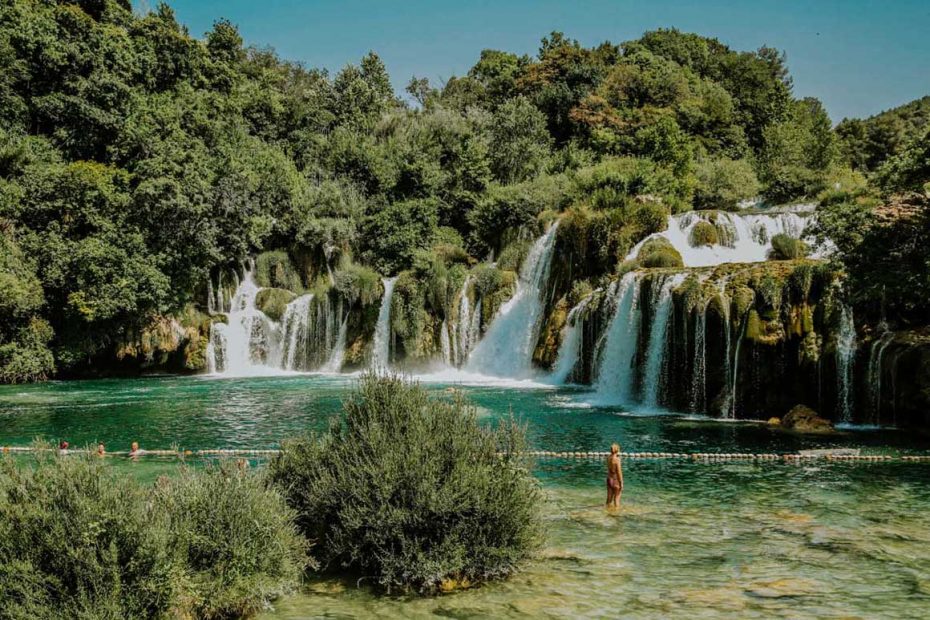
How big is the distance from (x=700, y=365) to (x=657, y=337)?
78.3 inches

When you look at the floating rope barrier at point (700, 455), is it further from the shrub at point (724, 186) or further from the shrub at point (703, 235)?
the shrub at point (724, 186)

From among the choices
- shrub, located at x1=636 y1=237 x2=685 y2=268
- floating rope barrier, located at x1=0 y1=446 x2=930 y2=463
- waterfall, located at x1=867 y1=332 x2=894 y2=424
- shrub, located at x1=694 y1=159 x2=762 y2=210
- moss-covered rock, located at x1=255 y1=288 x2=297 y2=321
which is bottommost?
floating rope barrier, located at x1=0 y1=446 x2=930 y2=463

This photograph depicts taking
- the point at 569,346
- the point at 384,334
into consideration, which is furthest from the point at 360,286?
the point at 569,346

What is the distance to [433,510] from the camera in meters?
7.46

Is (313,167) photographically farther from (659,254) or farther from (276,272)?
(659,254)

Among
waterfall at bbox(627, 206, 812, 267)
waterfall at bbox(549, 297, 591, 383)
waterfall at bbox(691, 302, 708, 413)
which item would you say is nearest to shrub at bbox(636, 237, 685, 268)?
waterfall at bbox(627, 206, 812, 267)

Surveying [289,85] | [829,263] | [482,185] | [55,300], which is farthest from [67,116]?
[829,263]

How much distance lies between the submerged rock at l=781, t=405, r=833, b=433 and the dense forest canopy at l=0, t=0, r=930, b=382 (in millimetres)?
3304

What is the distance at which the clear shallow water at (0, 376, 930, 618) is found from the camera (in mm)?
7285

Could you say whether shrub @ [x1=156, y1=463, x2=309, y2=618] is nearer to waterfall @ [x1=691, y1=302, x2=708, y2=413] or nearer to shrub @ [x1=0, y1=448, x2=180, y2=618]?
shrub @ [x1=0, y1=448, x2=180, y2=618]

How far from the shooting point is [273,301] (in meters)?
37.1

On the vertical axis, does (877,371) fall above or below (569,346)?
below

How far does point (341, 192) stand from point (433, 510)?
38.9 m

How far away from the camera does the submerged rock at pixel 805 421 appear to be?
687 inches
